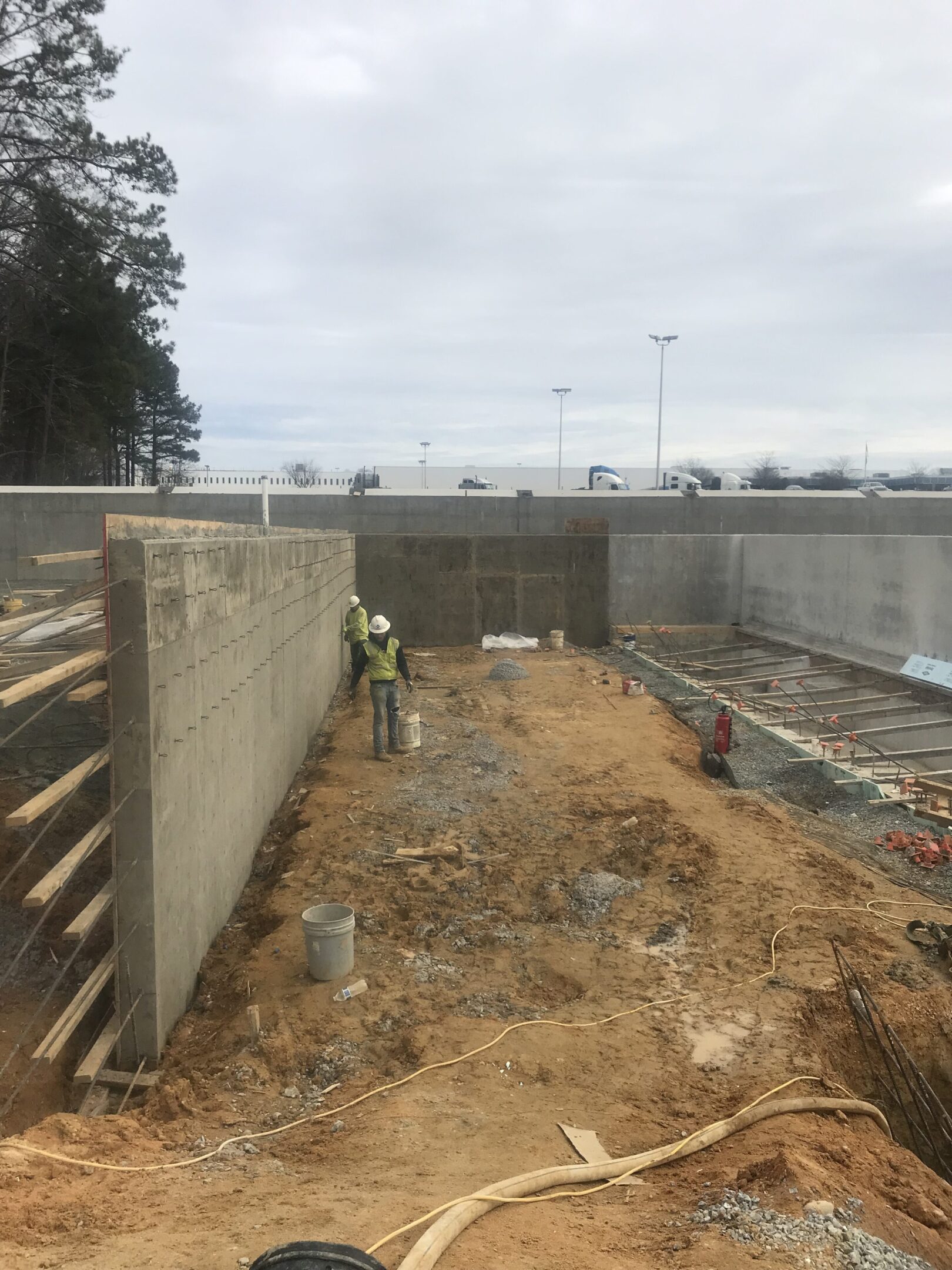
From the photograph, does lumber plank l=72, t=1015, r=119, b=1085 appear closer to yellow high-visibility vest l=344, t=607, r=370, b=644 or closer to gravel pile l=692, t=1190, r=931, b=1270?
gravel pile l=692, t=1190, r=931, b=1270

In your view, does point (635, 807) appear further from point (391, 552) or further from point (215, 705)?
point (391, 552)

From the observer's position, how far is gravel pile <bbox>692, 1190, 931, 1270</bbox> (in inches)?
120

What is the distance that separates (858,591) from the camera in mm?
15047

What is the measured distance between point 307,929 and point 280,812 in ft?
11.2

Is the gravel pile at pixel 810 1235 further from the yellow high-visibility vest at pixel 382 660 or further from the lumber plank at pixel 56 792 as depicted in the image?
the yellow high-visibility vest at pixel 382 660

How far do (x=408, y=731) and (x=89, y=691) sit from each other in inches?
256

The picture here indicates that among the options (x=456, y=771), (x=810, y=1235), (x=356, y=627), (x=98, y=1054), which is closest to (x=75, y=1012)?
(x=98, y=1054)

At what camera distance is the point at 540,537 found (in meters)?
20.4

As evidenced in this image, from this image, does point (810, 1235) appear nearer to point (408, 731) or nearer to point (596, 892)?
point (596, 892)

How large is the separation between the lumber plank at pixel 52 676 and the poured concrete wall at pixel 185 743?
0.39ft

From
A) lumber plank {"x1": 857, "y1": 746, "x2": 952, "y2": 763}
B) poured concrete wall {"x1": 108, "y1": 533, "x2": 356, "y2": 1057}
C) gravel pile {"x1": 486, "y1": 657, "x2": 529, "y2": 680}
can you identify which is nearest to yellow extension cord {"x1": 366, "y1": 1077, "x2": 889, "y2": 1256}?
poured concrete wall {"x1": 108, "y1": 533, "x2": 356, "y2": 1057}

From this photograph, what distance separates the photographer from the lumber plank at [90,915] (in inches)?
151

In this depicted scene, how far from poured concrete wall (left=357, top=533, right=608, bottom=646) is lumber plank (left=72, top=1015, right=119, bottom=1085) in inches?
620

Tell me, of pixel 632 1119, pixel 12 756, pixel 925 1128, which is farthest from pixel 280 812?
pixel 925 1128
